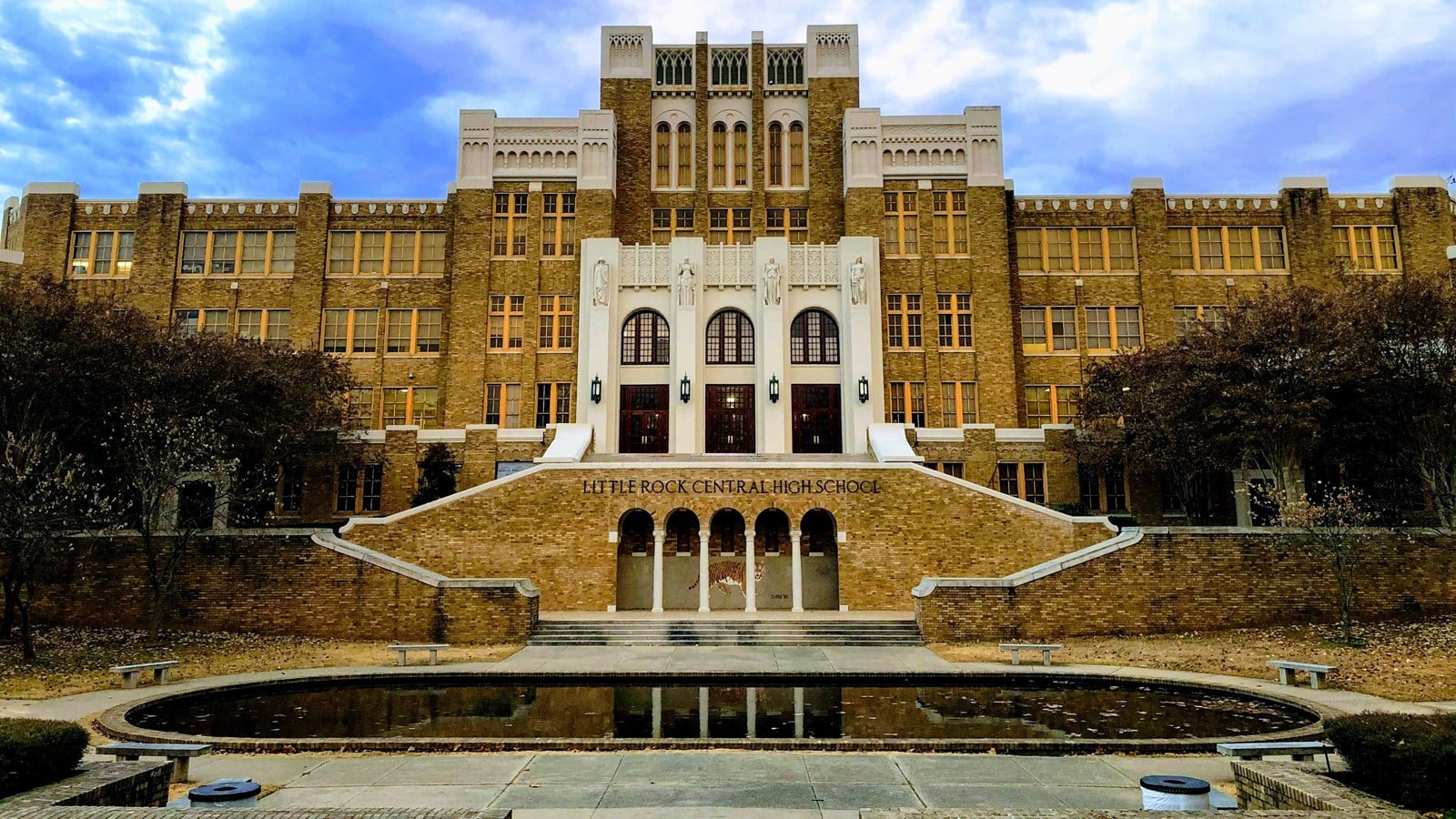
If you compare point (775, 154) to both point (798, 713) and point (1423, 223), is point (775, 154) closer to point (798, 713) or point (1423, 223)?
point (1423, 223)

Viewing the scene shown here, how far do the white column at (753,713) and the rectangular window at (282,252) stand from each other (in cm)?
3561

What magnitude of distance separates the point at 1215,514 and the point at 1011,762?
30.9 m

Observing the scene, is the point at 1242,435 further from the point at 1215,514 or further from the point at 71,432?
the point at 71,432

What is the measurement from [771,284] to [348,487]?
19.3 m

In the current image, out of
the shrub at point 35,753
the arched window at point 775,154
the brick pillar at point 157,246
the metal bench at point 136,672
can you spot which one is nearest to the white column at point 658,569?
the metal bench at point 136,672

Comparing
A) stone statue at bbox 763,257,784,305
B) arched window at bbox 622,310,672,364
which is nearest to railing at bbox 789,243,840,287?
stone statue at bbox 763,257,784,305

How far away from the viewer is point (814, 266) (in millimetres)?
39219

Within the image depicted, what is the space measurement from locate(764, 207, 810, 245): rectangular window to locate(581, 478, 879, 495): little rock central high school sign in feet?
59.5

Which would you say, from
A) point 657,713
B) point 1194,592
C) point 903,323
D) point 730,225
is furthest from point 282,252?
point 1194,592

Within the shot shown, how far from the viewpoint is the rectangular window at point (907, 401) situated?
4134 cm

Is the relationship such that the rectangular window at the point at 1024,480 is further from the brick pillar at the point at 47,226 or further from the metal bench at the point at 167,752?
the brick pillar at the point at 47,226

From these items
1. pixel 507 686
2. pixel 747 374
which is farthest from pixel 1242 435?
pixel 507 686

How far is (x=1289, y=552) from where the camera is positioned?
24.8 metres

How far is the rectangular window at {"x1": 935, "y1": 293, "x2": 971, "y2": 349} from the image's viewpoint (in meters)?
41.8
